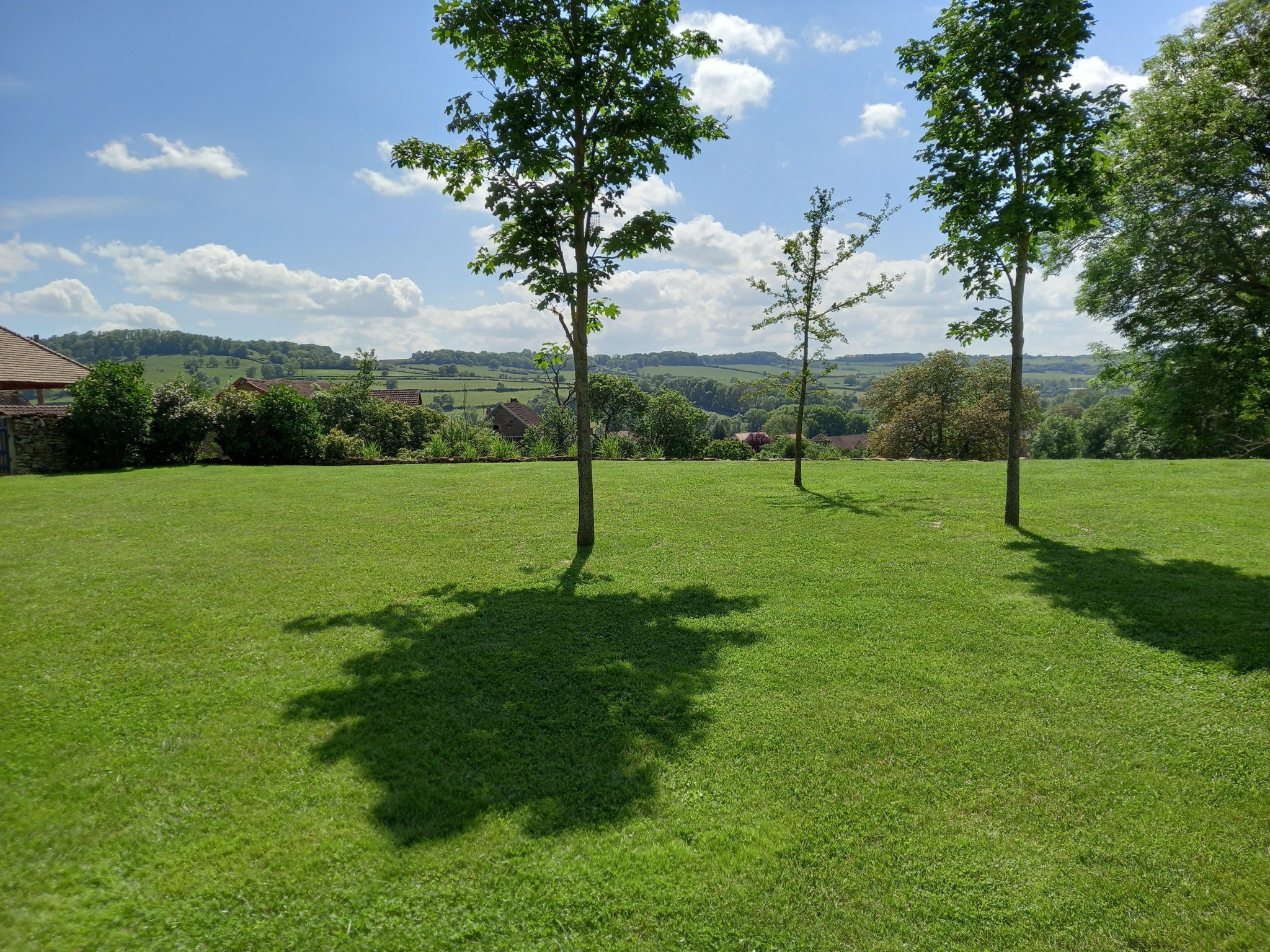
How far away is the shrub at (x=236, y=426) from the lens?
19109mm

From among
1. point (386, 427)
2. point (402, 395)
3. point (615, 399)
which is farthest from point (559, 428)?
point (402, 395)

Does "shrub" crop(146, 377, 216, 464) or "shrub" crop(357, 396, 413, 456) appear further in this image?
"shrub" crop(357, 396, 413, 456)

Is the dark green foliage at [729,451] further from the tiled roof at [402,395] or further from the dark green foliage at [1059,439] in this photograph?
the dark green foliage at [1059,439]

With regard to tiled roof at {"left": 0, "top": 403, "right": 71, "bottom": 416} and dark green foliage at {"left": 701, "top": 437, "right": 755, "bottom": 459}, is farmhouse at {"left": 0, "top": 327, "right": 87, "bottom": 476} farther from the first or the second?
dark green foliage at {"left": 701, "top": 437, "right": 755, "bottom": 459}

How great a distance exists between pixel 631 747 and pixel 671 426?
41422 mm

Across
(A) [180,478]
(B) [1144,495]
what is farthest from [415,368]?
(B) [1144,495]

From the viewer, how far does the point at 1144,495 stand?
13594 millimetres

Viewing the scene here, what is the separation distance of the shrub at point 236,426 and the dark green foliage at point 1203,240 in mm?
22395

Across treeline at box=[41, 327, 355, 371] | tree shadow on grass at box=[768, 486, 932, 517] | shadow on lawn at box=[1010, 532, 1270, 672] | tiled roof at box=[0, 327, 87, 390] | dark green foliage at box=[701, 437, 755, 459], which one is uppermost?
treeline at box=[41, 327, 355, 371]

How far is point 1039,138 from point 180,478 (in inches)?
772

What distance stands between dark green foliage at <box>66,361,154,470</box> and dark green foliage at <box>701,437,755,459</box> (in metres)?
28.1

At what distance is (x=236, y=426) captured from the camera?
1927cm

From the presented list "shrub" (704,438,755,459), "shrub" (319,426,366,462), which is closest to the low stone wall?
"shrub" (319,426,366,462)

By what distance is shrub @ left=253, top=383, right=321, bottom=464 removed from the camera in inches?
771
